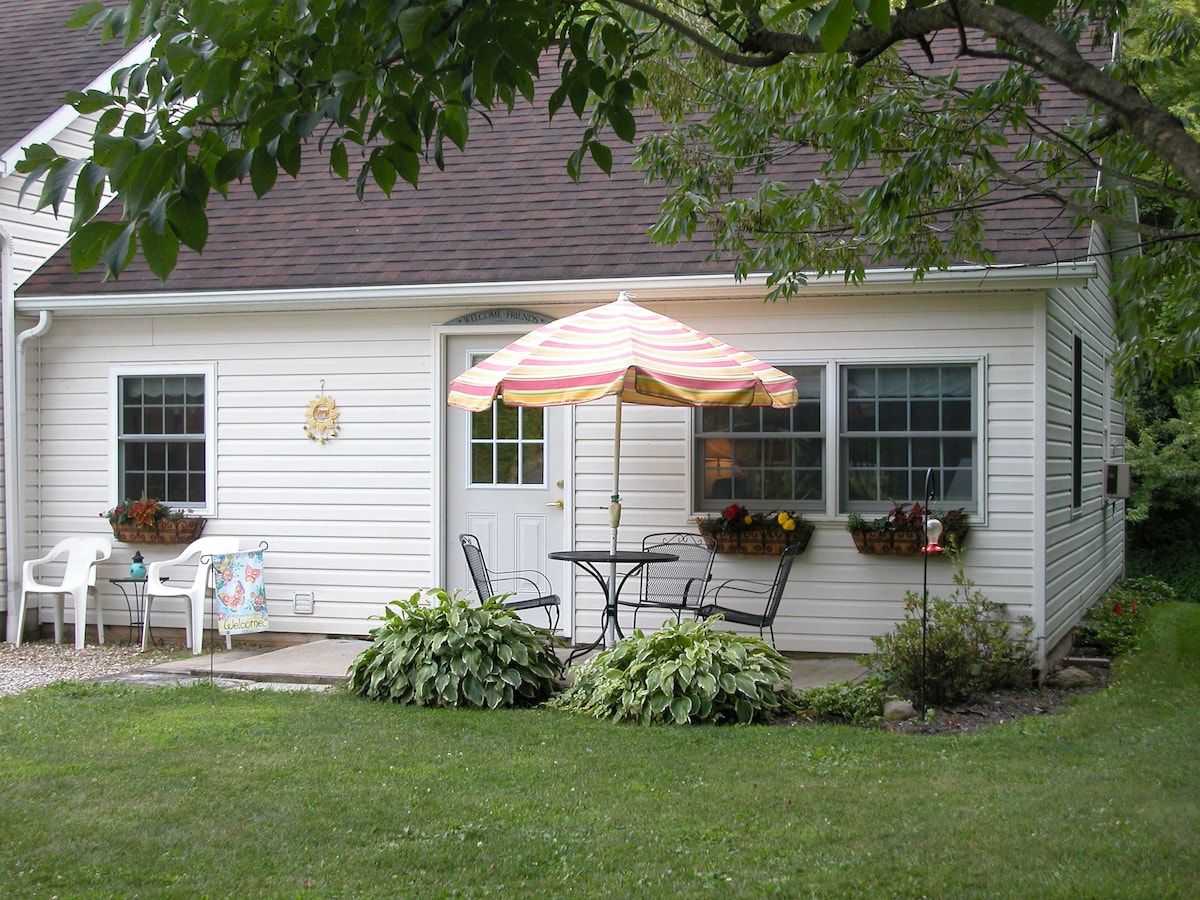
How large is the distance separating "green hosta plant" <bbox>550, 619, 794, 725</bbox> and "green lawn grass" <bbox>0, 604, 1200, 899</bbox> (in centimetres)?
24

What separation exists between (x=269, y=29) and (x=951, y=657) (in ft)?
18.5

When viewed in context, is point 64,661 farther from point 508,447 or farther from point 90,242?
point 90,242

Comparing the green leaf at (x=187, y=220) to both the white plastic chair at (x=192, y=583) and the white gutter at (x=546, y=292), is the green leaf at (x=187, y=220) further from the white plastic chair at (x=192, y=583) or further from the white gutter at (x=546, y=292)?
the white plastic chair at (x=192, y=583)

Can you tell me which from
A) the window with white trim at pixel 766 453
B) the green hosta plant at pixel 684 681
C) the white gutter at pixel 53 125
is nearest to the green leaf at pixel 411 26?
the green hosta plant at pixel 684 681

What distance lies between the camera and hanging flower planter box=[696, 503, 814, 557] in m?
8.90

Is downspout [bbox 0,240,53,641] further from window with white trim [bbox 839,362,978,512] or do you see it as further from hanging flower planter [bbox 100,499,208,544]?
window with white trim [bbox 839,362,978,512]

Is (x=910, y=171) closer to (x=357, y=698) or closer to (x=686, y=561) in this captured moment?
(x=686, y=561)

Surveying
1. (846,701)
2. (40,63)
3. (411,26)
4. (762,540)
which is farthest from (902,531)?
(40,63)

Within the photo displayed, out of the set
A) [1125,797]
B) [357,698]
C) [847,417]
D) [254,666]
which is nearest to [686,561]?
[847,417]

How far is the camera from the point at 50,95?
11586 mm

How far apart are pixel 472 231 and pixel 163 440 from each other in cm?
316

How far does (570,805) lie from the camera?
518 centimetres

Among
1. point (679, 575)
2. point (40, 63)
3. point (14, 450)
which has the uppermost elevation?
point (40, 63)

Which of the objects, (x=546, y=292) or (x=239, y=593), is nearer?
(x=546, y=292)
